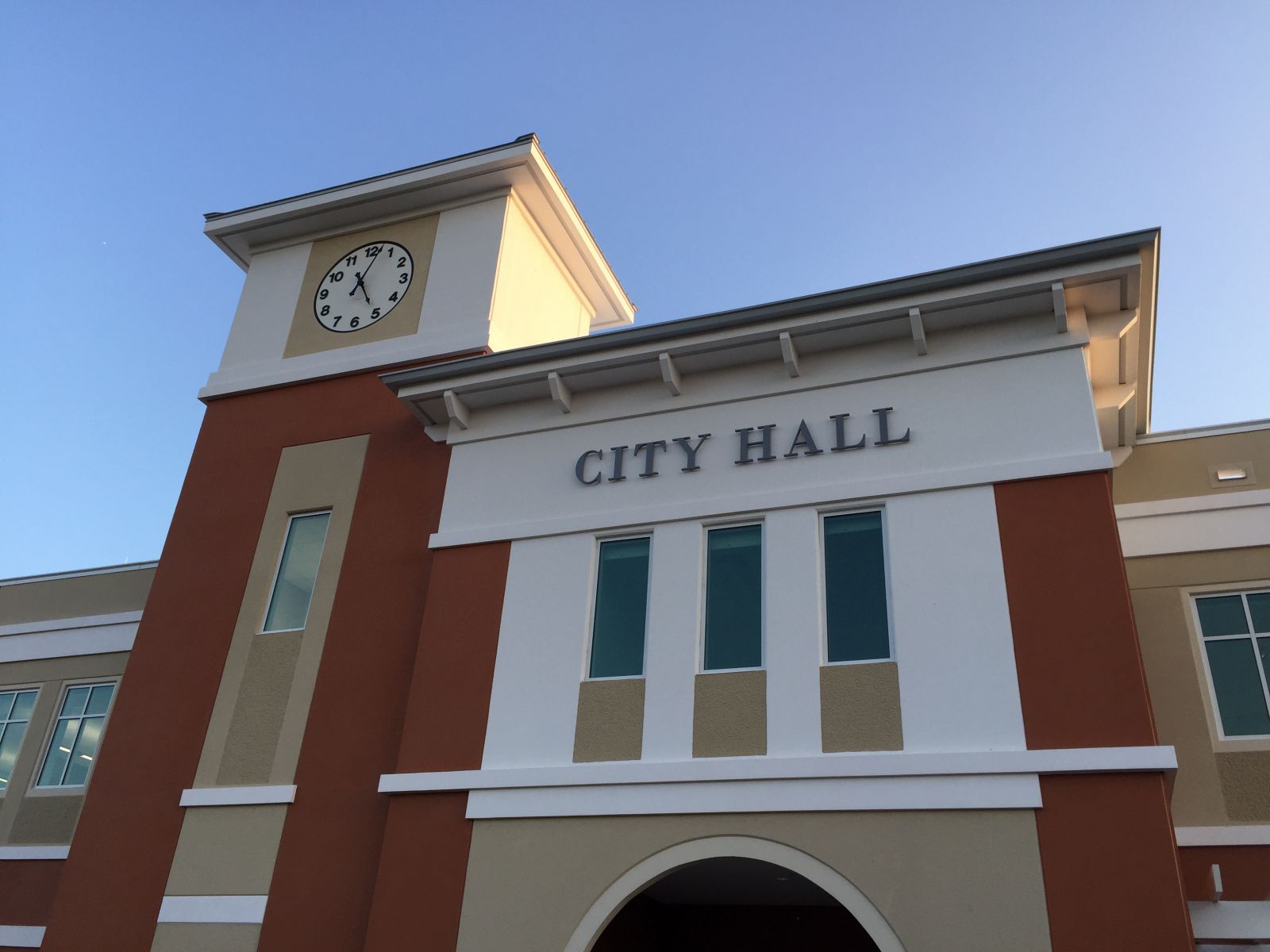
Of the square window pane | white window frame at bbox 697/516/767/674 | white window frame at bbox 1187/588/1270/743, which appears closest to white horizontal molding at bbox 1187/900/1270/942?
white window frame at bbox 1187/588/1270/743

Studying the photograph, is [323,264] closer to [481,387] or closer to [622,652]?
[481,387]

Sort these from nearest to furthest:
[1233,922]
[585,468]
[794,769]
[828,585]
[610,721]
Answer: [794,769]
[1233,922]
[828,585]
[610,721]
[585,468]

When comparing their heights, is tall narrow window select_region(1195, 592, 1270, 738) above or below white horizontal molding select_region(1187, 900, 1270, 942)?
above

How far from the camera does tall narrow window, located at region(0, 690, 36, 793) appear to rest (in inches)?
587

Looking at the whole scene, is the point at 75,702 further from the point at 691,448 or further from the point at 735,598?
the point at 735,598

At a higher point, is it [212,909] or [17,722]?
[17,722]

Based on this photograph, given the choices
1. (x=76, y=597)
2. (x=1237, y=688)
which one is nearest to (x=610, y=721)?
(x=1237, y=688)

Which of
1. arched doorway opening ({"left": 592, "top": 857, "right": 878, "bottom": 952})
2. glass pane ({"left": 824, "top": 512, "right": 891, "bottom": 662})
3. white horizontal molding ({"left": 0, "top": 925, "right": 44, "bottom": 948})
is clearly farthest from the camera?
white horizontal molding ({"left": 0, "top": 925, "right": 44, "bottom": 948})

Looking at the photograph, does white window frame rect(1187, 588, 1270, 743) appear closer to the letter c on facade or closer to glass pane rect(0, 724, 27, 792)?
the letter c on facade

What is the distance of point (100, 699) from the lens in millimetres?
14969

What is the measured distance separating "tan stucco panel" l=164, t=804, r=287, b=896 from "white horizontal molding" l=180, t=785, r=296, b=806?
64mm

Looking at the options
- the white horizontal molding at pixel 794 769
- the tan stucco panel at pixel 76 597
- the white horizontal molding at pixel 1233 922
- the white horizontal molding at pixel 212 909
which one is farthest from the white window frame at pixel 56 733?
the white horizontal molding at pixel 1233 922

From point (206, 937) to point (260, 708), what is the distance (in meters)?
2.33

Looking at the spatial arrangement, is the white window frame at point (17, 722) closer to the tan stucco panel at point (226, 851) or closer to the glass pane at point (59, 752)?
the glass pane at point (59, 752)
